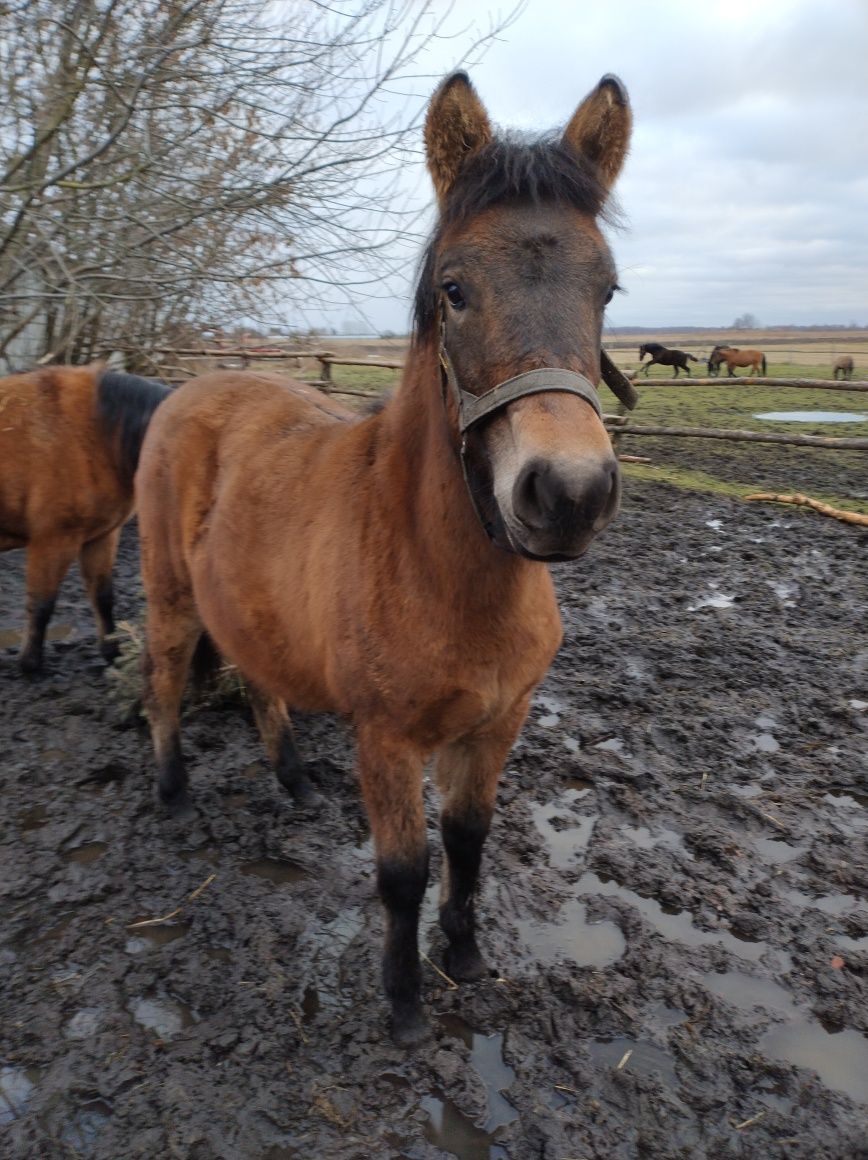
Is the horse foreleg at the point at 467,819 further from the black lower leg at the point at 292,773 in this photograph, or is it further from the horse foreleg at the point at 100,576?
the horse foreleg at the point at 100,576

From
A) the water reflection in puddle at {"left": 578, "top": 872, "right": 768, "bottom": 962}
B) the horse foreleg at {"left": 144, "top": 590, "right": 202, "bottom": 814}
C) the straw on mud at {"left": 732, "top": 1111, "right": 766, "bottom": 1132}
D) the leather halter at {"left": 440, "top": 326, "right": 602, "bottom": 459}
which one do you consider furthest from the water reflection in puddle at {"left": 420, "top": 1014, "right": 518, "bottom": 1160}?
the leather halter at {"left": 440, "top": 326, "right": 602, "bottom": 459}

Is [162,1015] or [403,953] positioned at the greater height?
[403,953]

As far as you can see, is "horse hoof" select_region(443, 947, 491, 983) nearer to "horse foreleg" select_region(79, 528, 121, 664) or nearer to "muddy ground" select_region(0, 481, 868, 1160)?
"muddy ground" select_region(0, 481, 868, 1160)

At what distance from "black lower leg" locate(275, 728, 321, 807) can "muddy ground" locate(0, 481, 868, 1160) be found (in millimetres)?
101

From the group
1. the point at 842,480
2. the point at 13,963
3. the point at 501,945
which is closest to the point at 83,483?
the point at 13,963

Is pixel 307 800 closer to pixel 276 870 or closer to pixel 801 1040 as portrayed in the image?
pixel 276 870

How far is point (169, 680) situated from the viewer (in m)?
3.15

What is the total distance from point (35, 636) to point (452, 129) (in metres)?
3.79

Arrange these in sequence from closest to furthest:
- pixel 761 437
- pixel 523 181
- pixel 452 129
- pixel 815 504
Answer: pixel 523 181, pixel 452 129, pixel 815 504, pixel 761 437

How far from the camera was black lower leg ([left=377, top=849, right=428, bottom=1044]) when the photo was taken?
2.04 meters

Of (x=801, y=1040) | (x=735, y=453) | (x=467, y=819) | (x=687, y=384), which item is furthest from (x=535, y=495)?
(x=735, y=453)

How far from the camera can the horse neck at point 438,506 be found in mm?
1788

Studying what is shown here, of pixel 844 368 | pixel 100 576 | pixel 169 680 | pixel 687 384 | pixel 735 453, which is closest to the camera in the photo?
pixel 169 680

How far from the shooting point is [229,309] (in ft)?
21.6
